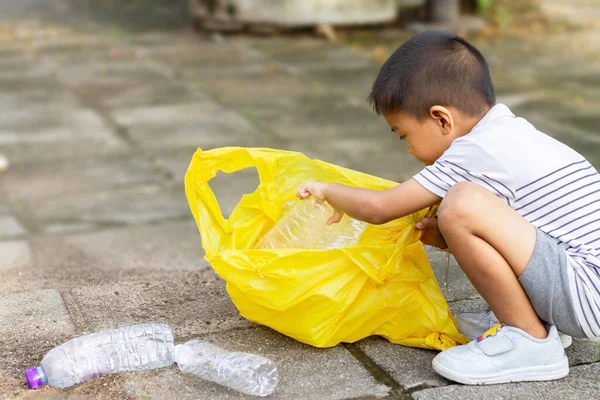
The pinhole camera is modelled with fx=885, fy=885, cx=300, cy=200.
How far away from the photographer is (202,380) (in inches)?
93.4

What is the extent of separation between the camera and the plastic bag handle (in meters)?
2.72

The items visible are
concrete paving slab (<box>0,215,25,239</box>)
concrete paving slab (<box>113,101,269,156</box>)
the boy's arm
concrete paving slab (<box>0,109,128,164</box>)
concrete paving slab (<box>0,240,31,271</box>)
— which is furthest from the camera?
concrete paving slab (<box>113,101,269,156</box>)

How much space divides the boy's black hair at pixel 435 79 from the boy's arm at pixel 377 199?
0.23 m

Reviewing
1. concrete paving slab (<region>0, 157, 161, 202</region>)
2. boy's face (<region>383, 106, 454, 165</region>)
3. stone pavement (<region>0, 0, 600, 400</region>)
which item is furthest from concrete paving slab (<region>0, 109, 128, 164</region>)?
boy's face (<region>383, 106, 454, 165</region>)

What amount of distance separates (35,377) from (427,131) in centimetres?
125

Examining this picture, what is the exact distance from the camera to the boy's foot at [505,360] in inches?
93.0

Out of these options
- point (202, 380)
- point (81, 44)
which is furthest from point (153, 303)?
point (81, 44)

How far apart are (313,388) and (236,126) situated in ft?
10.9

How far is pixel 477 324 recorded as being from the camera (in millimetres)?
2672

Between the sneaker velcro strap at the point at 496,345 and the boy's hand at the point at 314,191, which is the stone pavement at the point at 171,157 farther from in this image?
the boy's hand at the point at 314,191

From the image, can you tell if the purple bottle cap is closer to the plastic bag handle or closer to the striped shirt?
the plastic bag handle

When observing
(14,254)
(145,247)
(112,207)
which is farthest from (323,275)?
(112,207)

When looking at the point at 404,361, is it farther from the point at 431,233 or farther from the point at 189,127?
the point at 189,127

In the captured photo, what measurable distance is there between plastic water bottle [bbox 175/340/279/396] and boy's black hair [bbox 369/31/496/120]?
2.63ft
